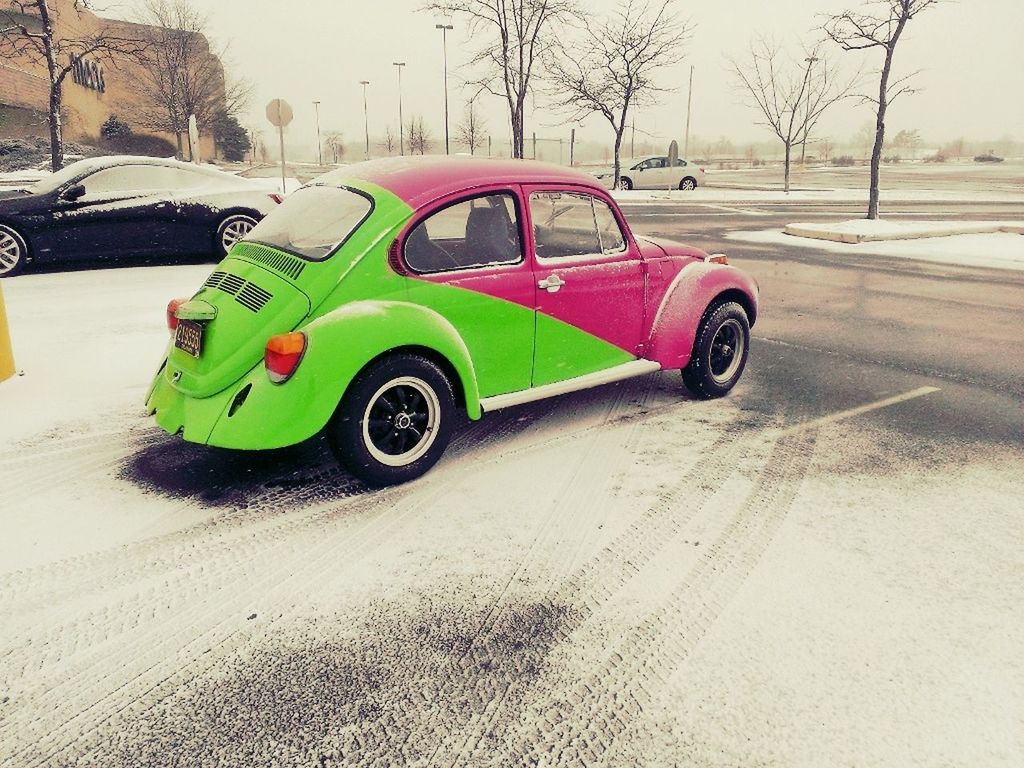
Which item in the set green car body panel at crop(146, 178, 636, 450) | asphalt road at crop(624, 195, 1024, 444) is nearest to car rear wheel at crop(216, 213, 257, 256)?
green car body panel at crop(146, 178, 636, 450)

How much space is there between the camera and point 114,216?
983 centimetres

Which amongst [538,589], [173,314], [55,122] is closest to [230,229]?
[173,314]

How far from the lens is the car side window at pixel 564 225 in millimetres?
4387

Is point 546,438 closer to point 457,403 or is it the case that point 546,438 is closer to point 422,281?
point 457,403

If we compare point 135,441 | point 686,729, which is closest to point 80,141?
point 135,441

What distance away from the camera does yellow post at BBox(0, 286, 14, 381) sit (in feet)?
17.9

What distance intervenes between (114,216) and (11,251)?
131 centimetres

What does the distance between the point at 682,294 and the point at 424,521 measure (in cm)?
255

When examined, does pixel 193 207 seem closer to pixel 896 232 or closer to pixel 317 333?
pixel 317 333

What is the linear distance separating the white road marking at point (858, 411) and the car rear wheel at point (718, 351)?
71cm

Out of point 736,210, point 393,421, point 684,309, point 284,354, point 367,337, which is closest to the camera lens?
point 284,354

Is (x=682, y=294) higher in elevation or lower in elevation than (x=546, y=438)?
higher

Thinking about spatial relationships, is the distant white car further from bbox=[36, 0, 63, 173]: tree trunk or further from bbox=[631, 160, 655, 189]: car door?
bbox=[36, 0, 63, 173]: tree trunk

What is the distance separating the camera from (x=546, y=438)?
470cm
